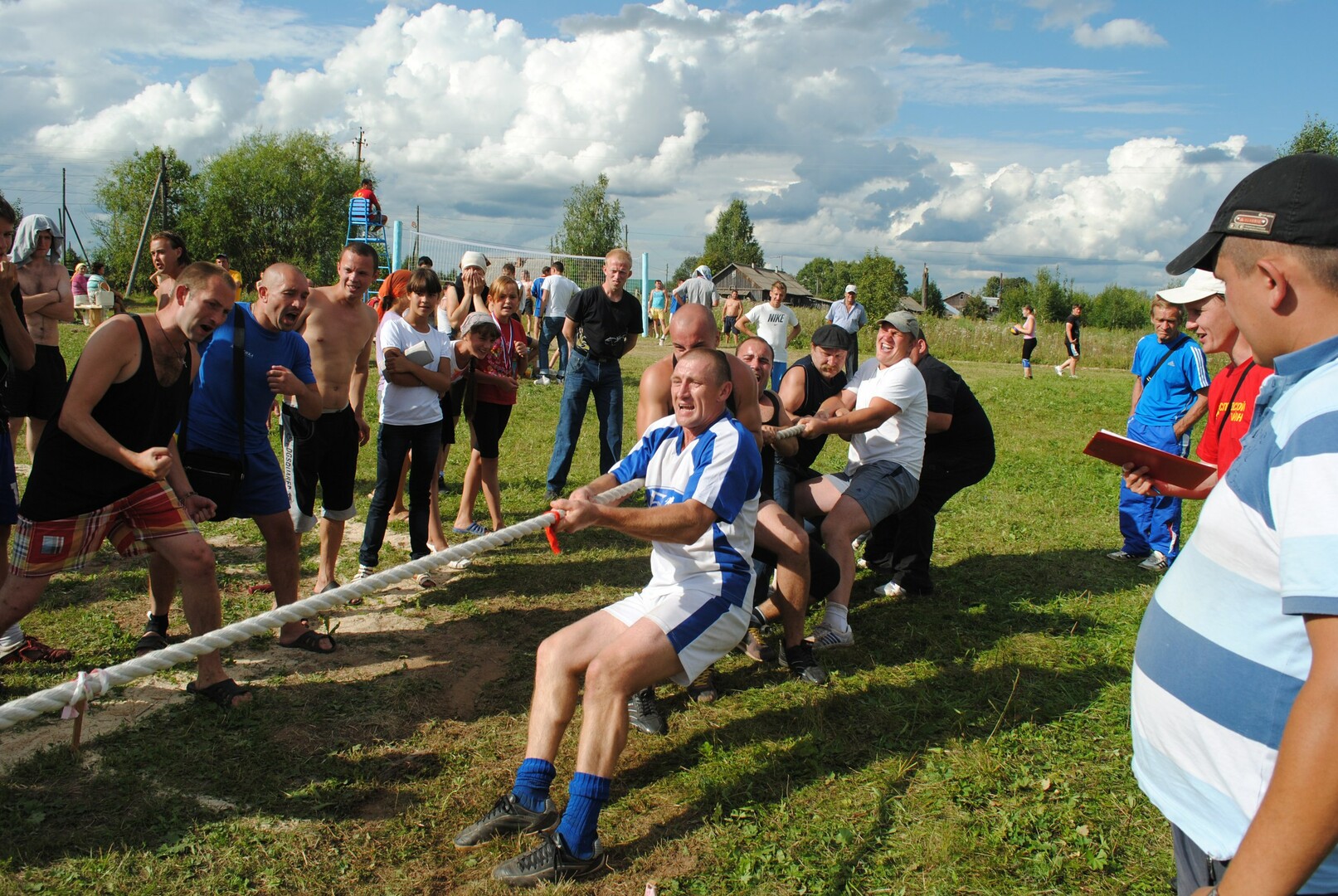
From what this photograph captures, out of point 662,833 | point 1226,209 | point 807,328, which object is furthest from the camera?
→ point 807,328

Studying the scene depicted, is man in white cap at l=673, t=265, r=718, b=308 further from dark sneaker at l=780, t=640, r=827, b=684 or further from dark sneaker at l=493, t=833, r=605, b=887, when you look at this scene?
dark sneaker at l=493, t=833, r=605, b=887

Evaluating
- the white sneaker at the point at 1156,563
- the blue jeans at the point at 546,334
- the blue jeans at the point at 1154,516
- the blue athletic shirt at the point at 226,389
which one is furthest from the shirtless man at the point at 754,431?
the blue jeans at the point at 546,334

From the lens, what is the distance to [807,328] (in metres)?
33.9

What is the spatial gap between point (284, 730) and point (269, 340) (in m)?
2.04

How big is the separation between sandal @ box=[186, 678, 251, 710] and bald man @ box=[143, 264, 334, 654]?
68 centimetres

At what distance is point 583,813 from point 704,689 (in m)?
1.52

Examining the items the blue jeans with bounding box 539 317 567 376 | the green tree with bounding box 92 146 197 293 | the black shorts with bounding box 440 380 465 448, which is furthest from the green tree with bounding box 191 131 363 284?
the black shorts with bounding box 440 380 465 448

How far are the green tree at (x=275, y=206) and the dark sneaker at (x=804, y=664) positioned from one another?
59.1m

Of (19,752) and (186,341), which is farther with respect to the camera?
(186,341)

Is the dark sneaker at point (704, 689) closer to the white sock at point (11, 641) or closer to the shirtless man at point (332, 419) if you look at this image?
the shirtless man at point (332, 419)

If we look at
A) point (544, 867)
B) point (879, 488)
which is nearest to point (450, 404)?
point (879, 488)

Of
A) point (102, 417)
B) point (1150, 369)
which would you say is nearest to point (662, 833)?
point (102, 417)

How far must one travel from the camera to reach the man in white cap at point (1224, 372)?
12.2 ft

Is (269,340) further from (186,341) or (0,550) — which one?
(0,550)
